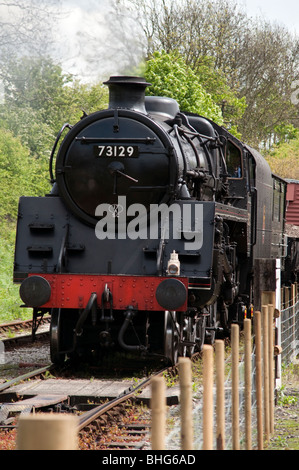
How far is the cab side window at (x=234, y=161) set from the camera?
10.9 metres

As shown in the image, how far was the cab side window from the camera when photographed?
10.9m

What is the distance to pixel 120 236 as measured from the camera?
Answer: 8398mm

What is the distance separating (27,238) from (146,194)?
146 centimetres

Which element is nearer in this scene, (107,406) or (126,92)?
(107,406)

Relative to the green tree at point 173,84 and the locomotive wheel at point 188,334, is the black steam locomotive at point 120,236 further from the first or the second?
the green tree at point 173,84

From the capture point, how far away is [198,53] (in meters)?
31.6

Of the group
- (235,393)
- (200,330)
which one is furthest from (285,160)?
(235,393)

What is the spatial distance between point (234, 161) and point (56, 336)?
168 inches

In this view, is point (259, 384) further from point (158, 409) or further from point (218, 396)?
point (158, 409)

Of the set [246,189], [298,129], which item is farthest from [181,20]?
[246,189]

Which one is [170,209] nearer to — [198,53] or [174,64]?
[174,64]

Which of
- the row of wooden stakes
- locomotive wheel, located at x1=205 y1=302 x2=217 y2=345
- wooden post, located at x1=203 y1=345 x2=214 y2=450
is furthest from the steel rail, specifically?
locomotive wheel, located at x1=205 y1=302 x2=217 y2=345

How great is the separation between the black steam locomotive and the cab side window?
7.15 ft

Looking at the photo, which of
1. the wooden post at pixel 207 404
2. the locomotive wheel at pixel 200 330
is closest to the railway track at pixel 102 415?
the wooden post at pixel 207 404
